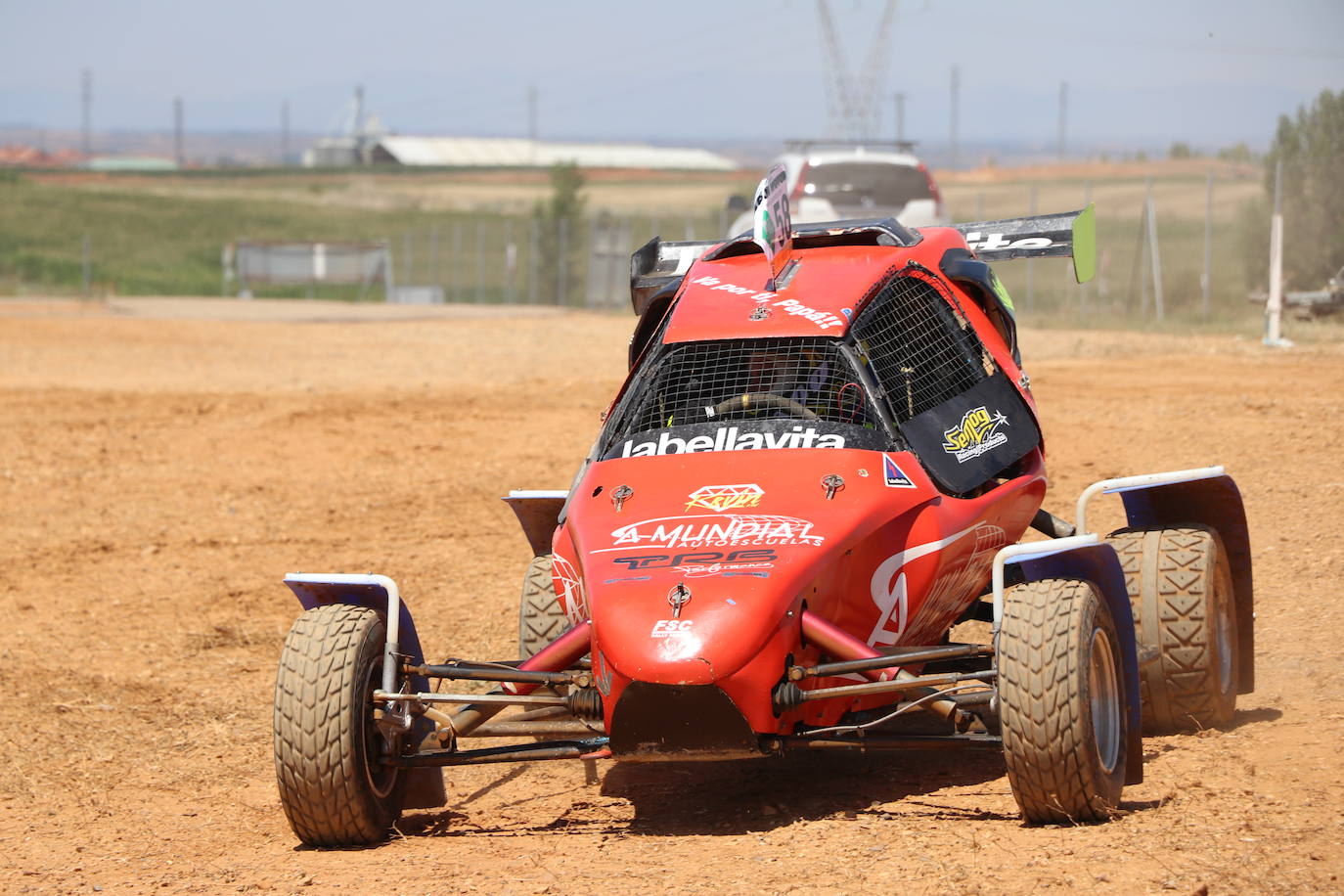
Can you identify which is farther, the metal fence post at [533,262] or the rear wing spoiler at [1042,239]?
the metal fence post at [533,262]

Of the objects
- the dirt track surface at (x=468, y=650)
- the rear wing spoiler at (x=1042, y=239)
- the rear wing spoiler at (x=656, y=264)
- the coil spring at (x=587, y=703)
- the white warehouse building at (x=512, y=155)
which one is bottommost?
the dirt track surface at (x=468, y=650)

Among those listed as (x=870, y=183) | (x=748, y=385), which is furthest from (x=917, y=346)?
(x=870, y=183)

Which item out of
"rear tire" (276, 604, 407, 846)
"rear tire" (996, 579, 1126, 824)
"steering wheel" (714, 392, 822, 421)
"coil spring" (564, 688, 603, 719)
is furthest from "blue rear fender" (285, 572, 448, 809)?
"rear tire" (996, 579, 1126, 824)

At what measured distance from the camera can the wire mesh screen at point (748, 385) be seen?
646 cm

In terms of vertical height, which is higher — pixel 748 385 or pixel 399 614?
pixel 748 385

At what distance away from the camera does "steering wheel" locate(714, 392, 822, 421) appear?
6477 mm

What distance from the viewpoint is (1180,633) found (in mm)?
6945

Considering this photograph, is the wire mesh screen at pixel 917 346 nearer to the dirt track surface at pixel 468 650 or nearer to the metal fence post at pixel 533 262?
the dirt track surface at pixel 468 650

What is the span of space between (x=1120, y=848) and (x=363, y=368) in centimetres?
1897

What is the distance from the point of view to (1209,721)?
7031 millimetres

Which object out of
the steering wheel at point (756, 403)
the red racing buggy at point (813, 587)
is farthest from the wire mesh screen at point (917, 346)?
the steering wheel at point (756, 403)

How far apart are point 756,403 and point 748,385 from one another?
86 mm

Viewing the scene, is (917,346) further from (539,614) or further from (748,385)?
(539,614)

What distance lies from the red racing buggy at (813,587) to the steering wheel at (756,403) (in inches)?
0.4
